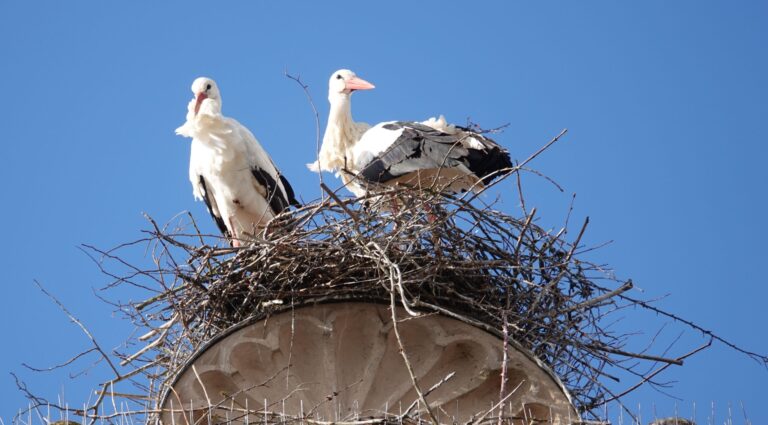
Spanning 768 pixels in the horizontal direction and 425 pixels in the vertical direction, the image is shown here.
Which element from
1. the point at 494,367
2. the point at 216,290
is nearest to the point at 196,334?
the point at 216,290

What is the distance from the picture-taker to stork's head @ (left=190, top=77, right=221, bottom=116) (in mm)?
10600

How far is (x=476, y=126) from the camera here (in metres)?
10.2

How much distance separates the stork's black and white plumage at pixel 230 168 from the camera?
10.5 metres

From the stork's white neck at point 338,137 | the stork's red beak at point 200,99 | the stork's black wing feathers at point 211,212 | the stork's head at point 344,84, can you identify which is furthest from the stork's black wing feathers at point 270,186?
the stork's head at point 344,84

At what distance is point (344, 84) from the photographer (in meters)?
11.8

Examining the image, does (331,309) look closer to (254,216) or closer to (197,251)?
(197,251)

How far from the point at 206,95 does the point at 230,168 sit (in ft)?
2.06

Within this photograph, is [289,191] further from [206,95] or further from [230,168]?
[206,95]

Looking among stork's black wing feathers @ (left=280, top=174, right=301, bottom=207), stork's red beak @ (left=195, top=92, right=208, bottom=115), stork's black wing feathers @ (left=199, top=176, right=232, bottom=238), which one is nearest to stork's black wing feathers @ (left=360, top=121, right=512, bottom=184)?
stork's black wing feathers @ (left=280, top=174, right=301, bottom=207)

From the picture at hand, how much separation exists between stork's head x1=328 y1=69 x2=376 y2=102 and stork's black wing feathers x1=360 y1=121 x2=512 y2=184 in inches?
51.1

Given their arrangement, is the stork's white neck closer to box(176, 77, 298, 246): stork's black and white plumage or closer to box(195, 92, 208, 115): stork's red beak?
box(176, 77, 298, 246): stork's black and white plumage

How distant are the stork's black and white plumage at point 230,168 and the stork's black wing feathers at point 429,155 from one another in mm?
721

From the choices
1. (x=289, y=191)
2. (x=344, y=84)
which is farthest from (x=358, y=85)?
(x=289, y=191)

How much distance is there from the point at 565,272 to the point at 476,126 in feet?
5.75
